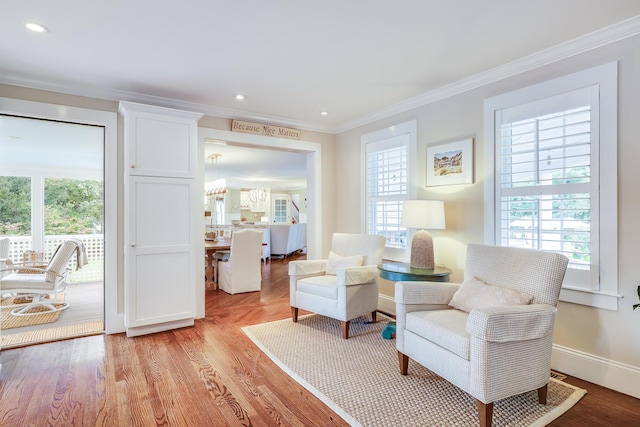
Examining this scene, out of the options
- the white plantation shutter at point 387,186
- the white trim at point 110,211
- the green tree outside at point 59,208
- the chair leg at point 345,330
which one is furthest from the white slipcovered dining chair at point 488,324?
the green tree outside at point 59,208

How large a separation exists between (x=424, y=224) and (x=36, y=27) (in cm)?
321

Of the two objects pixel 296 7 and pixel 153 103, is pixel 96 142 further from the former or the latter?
pixel 296 7

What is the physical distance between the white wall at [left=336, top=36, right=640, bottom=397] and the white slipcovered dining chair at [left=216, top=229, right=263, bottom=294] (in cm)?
289

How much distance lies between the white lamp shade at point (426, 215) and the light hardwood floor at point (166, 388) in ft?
4.84

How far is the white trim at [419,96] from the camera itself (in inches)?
88.4

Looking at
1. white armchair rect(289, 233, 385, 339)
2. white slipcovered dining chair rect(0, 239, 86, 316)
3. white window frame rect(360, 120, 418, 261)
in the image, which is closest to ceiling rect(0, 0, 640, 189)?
white window frame rect(360, 120, 418, 261)

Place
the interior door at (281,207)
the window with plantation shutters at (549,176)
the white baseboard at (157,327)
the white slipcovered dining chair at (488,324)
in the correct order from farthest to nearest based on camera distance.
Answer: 1. the interior door at (281,207)
2. the white baseboard at (157,327)
3. the window with plantation shutters at (549,176)
4. the white slipcovered dining chair at (488,324)

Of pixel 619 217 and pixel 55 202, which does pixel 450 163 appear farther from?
pixel 55 202

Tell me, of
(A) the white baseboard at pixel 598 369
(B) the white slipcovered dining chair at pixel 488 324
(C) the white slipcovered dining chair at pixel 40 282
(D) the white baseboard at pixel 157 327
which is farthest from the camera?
(C) the white slipcovered dining chair at pixel 40 282

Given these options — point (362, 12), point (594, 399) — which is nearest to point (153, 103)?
point (362, 12)

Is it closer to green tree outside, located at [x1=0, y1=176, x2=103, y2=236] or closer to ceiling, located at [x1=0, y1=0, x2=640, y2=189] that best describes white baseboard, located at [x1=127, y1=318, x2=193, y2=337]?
ceiling, located at [x1=0, y1=0, x2=640, y2=189]

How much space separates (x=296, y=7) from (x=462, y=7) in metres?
0.98

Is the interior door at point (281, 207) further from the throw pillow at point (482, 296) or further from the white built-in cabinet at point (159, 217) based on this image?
the throw pillow at point (482, 296)

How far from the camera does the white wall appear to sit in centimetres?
216
